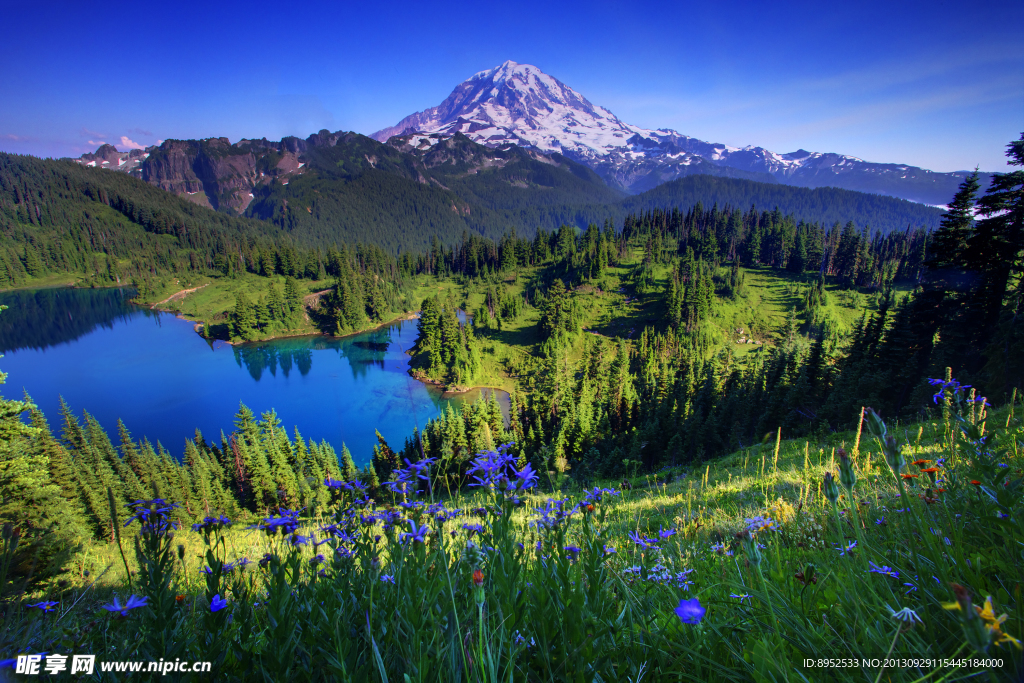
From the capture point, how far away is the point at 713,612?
6.20 ft

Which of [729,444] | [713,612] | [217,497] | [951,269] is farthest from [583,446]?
[713,612]

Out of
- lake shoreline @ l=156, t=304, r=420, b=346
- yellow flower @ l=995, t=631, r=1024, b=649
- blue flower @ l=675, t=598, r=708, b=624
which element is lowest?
lake shoreline @ l=156, t=304, r=420, b=346

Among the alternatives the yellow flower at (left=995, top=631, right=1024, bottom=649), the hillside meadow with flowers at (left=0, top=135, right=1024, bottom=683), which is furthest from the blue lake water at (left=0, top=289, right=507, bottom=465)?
the yellow flower at (left=995, top=631, right=1024, bottom=649)

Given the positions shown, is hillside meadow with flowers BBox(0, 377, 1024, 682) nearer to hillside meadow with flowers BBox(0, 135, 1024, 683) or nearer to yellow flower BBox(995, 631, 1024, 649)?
hillside meadow with flowers BBox(0, 135, 1024, 683)

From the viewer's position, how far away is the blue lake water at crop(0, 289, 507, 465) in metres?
53.7

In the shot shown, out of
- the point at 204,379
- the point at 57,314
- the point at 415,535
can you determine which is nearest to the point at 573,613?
the point at 415,535

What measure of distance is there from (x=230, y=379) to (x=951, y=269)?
86592 millimetres

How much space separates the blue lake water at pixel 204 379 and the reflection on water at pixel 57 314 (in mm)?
504

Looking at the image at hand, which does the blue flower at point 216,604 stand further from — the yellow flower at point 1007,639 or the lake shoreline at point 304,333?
the lake shoreline at point 304,333

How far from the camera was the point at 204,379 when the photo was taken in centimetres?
6806

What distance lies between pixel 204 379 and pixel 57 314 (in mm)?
85420

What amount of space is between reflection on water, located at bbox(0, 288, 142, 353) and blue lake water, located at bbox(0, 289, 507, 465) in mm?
504

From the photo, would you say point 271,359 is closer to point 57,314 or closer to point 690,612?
point 57,314

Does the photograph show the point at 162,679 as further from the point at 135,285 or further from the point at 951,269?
the point at 135,285
